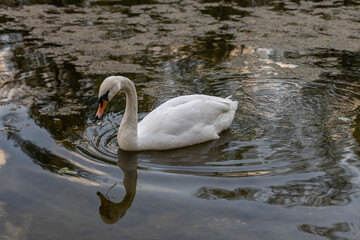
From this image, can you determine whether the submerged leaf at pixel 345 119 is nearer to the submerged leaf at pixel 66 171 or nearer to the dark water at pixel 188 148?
the dark water at pixel 188 148

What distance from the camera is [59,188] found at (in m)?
4.70

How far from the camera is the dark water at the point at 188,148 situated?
167 inches

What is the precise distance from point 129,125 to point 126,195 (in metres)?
1.07

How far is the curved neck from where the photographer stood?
548cm

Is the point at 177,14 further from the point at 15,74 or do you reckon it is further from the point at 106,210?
the point at 106,210

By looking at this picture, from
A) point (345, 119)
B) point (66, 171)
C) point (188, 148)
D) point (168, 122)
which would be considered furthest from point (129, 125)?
point (345, 119)

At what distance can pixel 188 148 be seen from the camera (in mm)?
5793

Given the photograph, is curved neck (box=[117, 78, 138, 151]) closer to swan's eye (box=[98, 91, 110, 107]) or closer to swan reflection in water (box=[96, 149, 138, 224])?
swan reflection in water (box=[96, 149, 138, 224])

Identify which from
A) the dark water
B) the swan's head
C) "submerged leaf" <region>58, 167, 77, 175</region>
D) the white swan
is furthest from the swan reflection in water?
the swan's head

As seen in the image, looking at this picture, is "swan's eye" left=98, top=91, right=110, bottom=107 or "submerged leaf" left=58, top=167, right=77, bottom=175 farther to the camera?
"swan's eye" left=98, top=91, right=110, bottom=107

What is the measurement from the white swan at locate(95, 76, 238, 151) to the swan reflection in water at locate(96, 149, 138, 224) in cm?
15

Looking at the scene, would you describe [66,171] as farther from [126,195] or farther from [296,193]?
[296,193]

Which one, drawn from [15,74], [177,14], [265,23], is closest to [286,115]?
[15,74]

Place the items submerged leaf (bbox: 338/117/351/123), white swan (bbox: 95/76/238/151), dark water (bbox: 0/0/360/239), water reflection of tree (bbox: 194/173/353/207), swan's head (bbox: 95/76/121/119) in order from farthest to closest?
submerged leaf (bbox: 338/117/351/123), white swan (bbox: 95/76/238/151), swan's head (bbox: 95/76/121/119), water reflection of tree (bbox: 194/173/353/207), dark water (bbox: 0/0/360/239)
